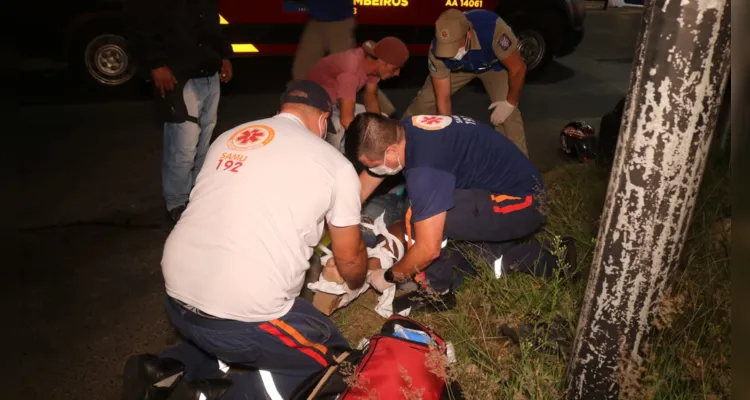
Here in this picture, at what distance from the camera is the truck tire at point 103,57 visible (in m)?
6.93

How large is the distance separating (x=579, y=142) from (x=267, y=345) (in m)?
3.92

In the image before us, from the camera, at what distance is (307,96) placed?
9.39 ft

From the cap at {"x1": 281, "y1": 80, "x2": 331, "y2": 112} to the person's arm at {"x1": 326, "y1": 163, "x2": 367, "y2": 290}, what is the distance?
0.45 m

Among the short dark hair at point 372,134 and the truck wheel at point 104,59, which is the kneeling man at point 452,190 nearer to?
the short dark hair at point 372,134

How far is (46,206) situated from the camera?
4.55 m

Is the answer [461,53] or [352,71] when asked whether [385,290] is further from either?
[461,53]

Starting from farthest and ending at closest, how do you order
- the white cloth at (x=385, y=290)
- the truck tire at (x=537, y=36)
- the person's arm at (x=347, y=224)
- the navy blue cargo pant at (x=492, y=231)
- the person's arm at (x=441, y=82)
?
the truck tire at (x=537, y=36), the person's arm at (x=441, y=82), the navy blue cargo pant at (x=492, y=231), the white cloth at (x=385, y=290), the person's arm at (x=347, y=224)

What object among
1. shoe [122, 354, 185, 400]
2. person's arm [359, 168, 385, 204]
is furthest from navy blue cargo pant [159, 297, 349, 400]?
person's arm [359, 168, 385, 204]

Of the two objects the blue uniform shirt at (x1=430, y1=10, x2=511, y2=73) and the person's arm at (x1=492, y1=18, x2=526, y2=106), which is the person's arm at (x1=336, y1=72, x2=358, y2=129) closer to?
the blue uniform shirt at (x1=430, y1=10, x2=511, y2=73)

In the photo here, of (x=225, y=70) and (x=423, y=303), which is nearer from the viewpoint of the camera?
(x=423, y=303)

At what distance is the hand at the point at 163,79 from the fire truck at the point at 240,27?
9.79 ft

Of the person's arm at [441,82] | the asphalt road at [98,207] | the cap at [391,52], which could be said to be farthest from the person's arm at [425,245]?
the person's arm at [441,82]

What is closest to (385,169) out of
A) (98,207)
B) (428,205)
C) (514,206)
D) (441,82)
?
(428,205)

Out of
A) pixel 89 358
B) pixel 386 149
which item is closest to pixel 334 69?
pixel 386 149
